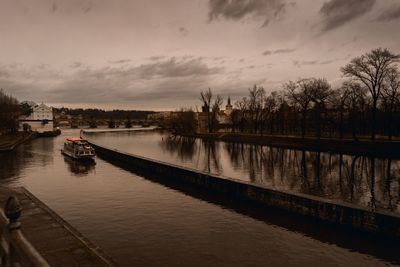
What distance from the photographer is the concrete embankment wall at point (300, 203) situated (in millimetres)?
17047

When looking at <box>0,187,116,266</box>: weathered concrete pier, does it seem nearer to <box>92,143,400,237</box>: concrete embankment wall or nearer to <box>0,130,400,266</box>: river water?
<box>0,130,400,266</box>: river water

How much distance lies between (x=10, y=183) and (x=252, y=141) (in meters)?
60.9

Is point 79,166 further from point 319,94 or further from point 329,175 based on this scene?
point 319,94

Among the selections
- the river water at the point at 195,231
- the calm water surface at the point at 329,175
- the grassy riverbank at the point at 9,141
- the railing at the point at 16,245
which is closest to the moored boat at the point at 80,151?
the calm water surface at the point at 329,175

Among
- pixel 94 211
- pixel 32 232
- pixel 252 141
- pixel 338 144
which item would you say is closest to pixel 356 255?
pixel 32 232

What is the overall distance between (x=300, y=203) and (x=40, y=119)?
514 feet

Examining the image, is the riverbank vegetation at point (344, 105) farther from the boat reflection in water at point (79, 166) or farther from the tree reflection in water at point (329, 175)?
the boat reflection in water at point (79, 166)

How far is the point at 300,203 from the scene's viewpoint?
2094cm

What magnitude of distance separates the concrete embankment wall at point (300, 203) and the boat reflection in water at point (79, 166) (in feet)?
40.7

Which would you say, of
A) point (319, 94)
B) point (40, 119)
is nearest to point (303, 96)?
point (319, 94)

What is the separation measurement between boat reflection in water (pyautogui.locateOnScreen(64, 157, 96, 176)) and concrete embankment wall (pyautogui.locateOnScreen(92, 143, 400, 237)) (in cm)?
1239

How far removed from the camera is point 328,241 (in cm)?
1683

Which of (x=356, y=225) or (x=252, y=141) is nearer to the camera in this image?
(x=356, y=225)

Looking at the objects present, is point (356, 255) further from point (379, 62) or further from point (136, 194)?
point (379, 62)
